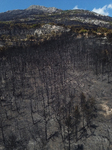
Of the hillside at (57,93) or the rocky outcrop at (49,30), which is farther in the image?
the rocky outcrop at (49,30)

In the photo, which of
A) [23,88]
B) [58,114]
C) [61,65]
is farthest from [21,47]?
[58,114]

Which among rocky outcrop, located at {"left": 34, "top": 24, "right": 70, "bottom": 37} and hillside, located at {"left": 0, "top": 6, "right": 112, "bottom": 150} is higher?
rocky outcrop, located at {"left": 34, "top": 24, "right": 70, "bottom": 37}

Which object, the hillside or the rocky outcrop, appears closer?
Answer: the hillside

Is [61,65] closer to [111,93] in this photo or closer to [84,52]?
[84,52]

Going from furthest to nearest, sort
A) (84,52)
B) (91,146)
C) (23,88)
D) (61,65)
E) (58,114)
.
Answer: (84,52) → (61,65) → (23,88) → (58,114) → (91,146)

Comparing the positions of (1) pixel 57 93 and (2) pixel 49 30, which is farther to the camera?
(2) pixel 49 30

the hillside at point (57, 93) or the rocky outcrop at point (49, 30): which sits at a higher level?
the rocky outcrop at point (49, 30)

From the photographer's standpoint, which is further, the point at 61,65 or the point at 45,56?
the point at 45,56

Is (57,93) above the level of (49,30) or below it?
below
